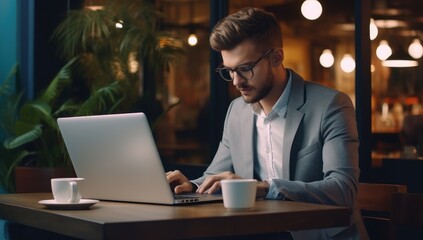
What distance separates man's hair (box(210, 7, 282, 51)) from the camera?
298 centimetres

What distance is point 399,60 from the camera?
9.26 m

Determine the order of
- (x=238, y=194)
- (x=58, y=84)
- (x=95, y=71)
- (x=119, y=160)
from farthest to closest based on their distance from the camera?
(x=95, y=71), (x=58, y=84), (x=119, y=160), (x=238, y=194)

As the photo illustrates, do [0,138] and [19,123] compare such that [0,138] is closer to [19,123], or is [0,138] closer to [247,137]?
[19,123]

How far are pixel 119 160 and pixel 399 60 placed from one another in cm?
705

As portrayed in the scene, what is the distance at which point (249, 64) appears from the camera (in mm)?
2982

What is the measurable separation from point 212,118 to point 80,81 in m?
1.33

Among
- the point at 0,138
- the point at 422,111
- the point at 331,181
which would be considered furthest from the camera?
the point at 422,111

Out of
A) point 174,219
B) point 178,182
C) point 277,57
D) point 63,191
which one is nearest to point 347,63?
point 277,57

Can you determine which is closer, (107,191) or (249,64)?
(107,191)

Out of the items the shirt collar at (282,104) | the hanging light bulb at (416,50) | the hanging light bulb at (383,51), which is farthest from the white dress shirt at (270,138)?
the hanging light bulb at (416,50)

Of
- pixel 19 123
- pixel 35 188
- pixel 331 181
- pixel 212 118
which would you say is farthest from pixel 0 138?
pixel 331 181

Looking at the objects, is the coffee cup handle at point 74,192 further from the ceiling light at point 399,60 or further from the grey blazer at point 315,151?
the ceiling light at point 399,60

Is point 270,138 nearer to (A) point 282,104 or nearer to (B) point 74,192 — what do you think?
(A) point 282,104

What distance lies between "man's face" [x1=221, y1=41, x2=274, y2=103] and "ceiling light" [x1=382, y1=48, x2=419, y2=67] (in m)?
6.41
